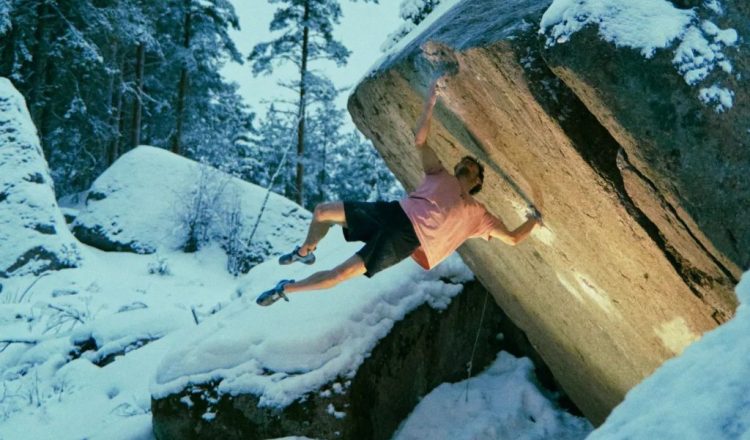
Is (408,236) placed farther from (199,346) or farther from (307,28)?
(307,28)

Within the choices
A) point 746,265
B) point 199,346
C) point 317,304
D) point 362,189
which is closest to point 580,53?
point 746,265

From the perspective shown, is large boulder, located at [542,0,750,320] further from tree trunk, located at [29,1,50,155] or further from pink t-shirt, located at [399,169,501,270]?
tree trunk, located at [29,1,50,155]

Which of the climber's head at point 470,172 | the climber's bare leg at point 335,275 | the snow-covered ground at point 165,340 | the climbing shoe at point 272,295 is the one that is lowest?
the snow-covered ground at point 165,340

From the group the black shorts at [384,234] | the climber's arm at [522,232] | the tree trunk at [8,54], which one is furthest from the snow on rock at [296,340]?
the tree trunk at [8,54]

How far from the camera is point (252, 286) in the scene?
23.9 ft

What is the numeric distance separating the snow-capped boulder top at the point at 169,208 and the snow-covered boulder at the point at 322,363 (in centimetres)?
788

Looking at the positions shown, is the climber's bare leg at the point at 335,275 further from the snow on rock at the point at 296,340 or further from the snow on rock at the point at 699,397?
the snow on rock at the point at 699,397

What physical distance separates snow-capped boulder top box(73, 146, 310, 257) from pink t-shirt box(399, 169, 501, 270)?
32.5 ft

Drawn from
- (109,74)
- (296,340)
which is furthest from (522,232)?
(109,74)

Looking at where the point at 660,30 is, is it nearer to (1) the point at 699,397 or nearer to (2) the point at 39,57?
(1) the point at 699,397

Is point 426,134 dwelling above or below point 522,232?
above

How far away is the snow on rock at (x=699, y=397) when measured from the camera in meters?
1.07

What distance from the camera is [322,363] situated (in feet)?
16.1

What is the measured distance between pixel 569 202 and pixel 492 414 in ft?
10.3
